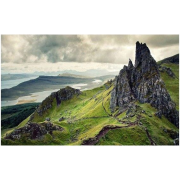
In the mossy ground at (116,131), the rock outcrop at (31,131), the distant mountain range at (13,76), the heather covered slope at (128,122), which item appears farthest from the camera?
the distant mountain range at (13,76)

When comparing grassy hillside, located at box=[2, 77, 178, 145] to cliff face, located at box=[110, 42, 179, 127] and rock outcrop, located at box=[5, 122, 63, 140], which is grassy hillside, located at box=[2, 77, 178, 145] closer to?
rock outcrop, located at box=[5, 122, 63, 140]

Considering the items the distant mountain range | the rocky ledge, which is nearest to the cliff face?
the distant mountain range

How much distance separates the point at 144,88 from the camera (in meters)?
83.3

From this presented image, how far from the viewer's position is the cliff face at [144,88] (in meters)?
75.6

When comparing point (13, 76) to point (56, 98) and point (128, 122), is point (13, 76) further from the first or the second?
point (56, 98)

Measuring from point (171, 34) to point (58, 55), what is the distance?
101 feet

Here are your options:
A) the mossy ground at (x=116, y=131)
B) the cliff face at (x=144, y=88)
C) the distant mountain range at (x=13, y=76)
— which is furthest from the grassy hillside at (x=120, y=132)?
the distant mountain range at (x=13, y=76)

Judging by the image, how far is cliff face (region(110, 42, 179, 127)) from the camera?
7562 cm

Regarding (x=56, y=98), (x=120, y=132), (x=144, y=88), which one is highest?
(x=144, y=88)

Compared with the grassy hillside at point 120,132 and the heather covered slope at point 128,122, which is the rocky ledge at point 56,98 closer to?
the heather covered slope at point 128,122

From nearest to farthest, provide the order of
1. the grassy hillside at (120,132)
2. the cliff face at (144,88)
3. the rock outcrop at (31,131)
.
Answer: the grassy hillside at (120,132)
the rock outcrop at (31,131)
the cliff face at (144,88)

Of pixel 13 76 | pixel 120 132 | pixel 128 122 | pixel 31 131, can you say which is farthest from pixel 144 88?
pixel 13 76
